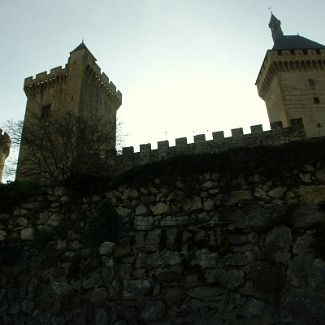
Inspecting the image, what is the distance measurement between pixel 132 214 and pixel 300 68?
25093 mm

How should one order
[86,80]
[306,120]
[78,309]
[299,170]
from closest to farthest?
[78,309], [299,170], [306,120], [86,80]

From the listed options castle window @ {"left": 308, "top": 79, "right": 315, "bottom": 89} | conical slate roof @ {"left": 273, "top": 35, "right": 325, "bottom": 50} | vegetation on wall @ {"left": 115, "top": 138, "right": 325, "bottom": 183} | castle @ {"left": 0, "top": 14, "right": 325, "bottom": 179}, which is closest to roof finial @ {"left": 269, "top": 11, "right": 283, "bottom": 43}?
conical slate roof @ {"left": 273, "top": 35, "right": 325, "bottom": 50}

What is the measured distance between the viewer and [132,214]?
4617 mm

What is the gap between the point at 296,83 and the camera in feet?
84.3

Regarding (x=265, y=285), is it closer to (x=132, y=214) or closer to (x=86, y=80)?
(x=132, y=214)

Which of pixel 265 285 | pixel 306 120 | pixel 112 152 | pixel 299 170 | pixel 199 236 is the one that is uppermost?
pixel 306 120

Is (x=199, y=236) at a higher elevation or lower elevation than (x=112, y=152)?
lower

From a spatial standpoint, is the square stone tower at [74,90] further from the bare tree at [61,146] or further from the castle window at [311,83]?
the castle window at [311,83]

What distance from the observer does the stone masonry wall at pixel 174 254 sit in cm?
349

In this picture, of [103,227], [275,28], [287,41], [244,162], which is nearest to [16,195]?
[103,227]

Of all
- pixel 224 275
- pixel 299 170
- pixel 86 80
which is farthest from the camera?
pixel 86 80

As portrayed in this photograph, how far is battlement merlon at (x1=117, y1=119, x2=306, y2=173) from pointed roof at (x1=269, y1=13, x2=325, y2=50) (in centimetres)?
1389

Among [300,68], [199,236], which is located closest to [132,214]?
[199,236]

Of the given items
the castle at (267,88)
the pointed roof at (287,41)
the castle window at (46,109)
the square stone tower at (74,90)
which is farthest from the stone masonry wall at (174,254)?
the pointed roof at (287,41)
